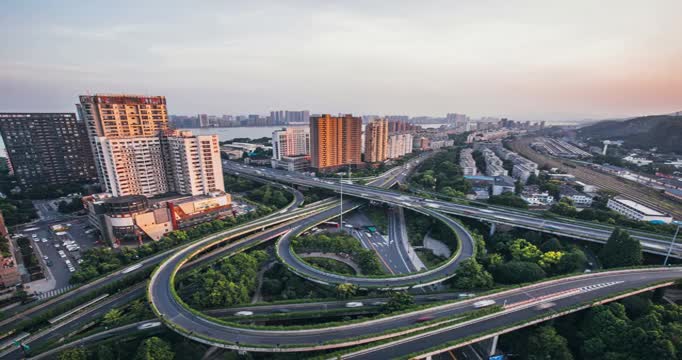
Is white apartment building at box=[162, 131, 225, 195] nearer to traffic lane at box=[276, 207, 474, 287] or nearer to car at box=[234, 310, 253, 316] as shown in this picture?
traffic lane at box=[276, 207, 474, 287]

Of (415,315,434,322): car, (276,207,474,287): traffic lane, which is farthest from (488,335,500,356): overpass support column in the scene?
(276,207,474,287): traffic lane

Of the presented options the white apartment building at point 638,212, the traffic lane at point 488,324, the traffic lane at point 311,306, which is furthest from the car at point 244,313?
the white apartment building at point 638,212

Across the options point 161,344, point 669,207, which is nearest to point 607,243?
point 669,207

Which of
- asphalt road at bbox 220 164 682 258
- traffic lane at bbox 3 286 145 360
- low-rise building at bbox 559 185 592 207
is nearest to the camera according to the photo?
traffic lane at bbox 3 286 145 360

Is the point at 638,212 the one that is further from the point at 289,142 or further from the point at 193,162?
the point at 289,142

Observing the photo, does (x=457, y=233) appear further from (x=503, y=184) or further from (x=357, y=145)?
(x=357, y=145)

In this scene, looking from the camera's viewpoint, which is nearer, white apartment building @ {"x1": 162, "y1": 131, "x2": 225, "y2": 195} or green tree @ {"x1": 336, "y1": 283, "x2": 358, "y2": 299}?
green tree @ {"x1": 336, "y1": 283, "x2": 358, "y2": 299}
